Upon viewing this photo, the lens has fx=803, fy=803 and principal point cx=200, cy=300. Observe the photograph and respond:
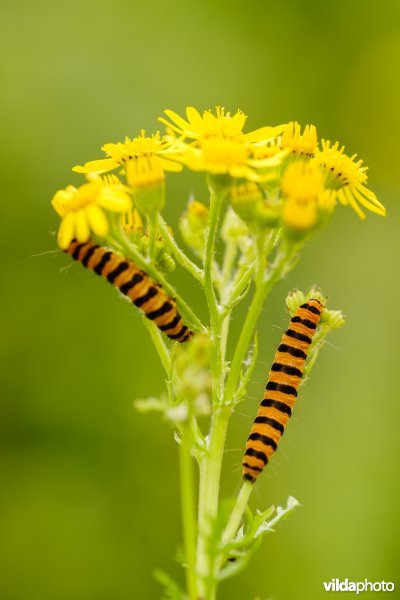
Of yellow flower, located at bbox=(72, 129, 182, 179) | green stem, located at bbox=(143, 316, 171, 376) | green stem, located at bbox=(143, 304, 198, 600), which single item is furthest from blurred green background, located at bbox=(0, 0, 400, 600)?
green stem, located at bbox=(143, 304, 198, 600)

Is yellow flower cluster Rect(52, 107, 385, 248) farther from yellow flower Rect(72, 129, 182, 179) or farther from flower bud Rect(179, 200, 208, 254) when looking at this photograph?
flower bud Rect(179, 200, 208, 254)

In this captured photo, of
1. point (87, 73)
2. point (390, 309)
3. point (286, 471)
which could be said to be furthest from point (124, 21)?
point (286, 471)

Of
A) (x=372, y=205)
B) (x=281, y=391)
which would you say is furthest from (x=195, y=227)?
Result: (x=281, y=391)

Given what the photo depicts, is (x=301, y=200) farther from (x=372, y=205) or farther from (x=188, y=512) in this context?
(x=188, y=512)

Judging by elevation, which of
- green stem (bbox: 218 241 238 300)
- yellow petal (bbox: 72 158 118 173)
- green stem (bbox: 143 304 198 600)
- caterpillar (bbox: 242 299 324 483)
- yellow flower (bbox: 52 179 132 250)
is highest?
yellow petal (bbox: 72 158 118 173)

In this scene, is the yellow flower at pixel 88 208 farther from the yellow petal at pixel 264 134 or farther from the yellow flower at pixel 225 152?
the yellow petal at pixel 264 134

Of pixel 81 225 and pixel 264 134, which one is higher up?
pixel 264 134

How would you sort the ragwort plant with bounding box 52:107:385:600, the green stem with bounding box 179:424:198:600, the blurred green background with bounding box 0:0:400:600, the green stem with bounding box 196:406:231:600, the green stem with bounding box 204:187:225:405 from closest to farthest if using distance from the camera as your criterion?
the green stem with bounding box 179:424:198:600 → the green stem with bounding box 196:406:231:600 → the ragwort plant with bounding box 52:107:385:600 → the green stem with bounding box 204:187:225:405 → the blurred green background with bounding box 0:0:400:600

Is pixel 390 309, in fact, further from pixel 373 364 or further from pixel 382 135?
pixel 382 135
